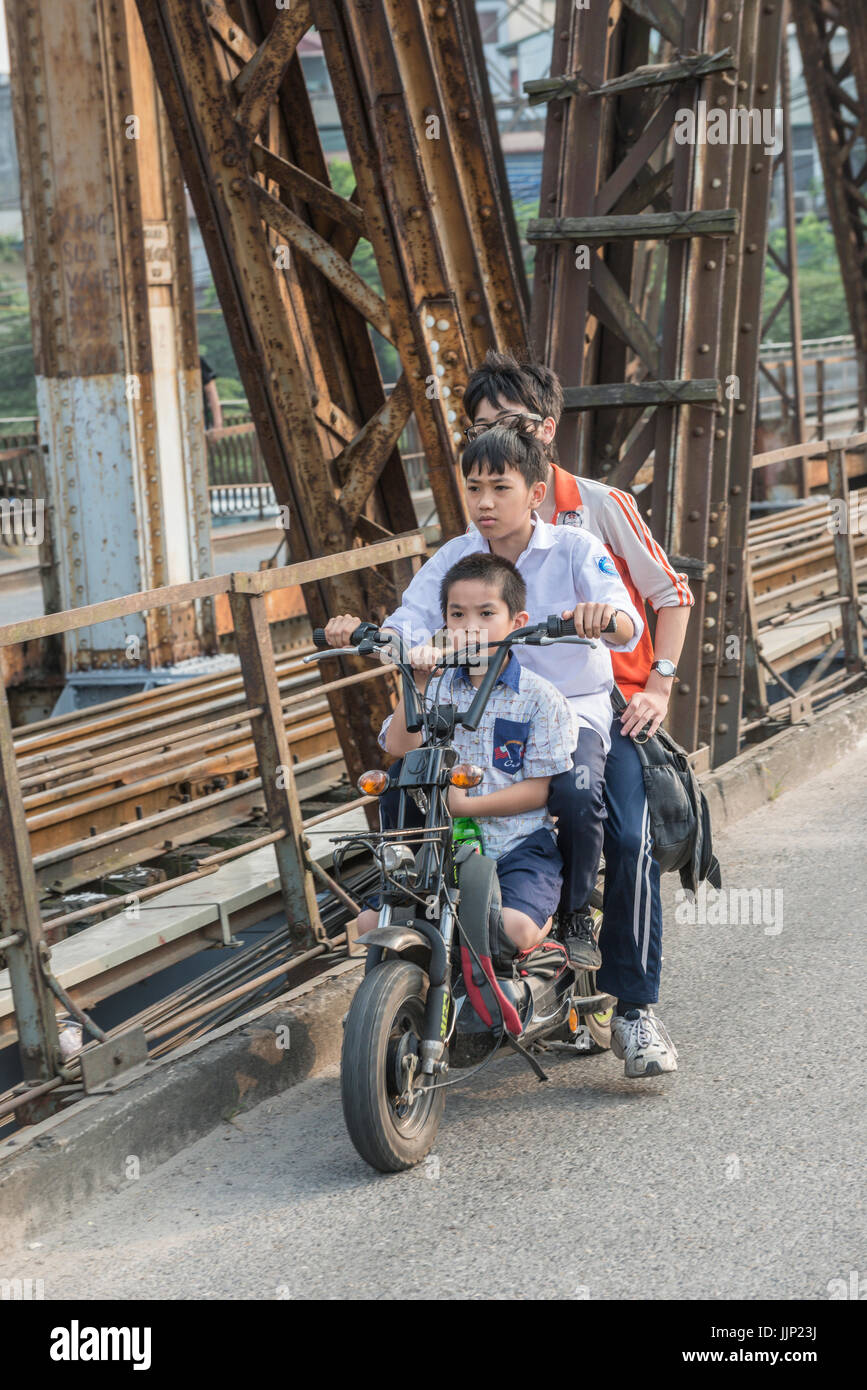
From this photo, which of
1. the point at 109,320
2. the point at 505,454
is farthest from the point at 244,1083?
the point at 109,320

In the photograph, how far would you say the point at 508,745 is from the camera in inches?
154

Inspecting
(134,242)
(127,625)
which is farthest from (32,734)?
(134,242)

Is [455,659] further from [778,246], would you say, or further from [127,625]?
[778,246]

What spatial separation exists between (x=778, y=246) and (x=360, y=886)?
191 feet

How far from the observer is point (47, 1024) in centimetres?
392

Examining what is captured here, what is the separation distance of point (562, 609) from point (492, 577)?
360mm

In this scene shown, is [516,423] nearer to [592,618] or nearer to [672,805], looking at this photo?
[592,618]

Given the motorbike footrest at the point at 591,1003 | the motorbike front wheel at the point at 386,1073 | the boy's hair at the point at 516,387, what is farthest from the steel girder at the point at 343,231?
the motorbike front wheel at the point at 386,1073

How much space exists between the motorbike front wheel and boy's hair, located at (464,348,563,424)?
1539mm

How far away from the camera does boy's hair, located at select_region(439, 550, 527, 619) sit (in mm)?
3789

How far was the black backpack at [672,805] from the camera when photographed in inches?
166

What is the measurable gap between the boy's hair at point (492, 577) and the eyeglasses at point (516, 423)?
→ 0.47 metres

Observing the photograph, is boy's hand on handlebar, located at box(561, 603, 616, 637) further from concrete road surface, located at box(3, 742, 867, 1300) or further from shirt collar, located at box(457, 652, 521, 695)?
concrete road surface, located at box(3, 742, 867, 1300)

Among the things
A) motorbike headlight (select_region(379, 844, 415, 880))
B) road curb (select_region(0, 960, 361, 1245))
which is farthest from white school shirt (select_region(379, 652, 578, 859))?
road curb (select_region(0, 960, 361, 1245))
